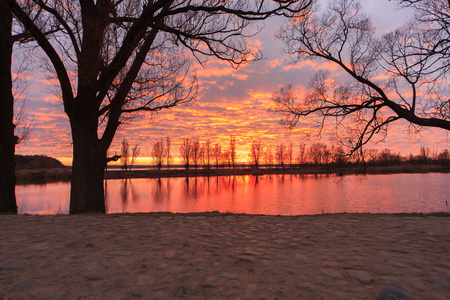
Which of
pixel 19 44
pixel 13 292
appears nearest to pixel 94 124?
pixel 19 44

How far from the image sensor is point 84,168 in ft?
23.8

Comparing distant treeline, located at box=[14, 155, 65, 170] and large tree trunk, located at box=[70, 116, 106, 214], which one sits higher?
distant treeline, located at box=[14, 155, 65, 170]

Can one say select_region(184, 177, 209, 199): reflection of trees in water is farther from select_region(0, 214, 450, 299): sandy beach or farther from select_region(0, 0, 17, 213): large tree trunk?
select_region(0, 214, 450, 299): sandy beach

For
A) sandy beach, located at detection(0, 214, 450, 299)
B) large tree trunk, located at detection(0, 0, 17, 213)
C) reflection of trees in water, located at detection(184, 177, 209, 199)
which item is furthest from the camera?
reflection of trees in water, located at detection(184, 177, 209, 199)

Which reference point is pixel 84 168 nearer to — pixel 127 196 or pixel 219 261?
pixel 219 261

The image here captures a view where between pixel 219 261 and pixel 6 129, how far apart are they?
26.8ft

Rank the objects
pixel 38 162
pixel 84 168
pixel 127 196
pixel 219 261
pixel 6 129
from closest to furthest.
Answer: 1. pixel 219 261
2. pixel 84 168
3. pixel 6 129
4. pixel 127 196
5. pixel 38 162

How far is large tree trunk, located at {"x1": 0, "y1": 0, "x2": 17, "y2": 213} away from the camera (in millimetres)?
7539

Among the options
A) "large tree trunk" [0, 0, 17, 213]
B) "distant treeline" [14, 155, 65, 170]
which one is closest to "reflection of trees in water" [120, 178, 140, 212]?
"large tree trunk" [0, 0, 17, 213]

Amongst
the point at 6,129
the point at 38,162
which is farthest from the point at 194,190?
the point at 38,162

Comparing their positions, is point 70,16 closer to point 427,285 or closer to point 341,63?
point 427,285

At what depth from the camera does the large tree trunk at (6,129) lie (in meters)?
7.54

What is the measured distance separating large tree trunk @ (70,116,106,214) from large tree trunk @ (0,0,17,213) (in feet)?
7.01

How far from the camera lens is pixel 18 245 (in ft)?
12.6
